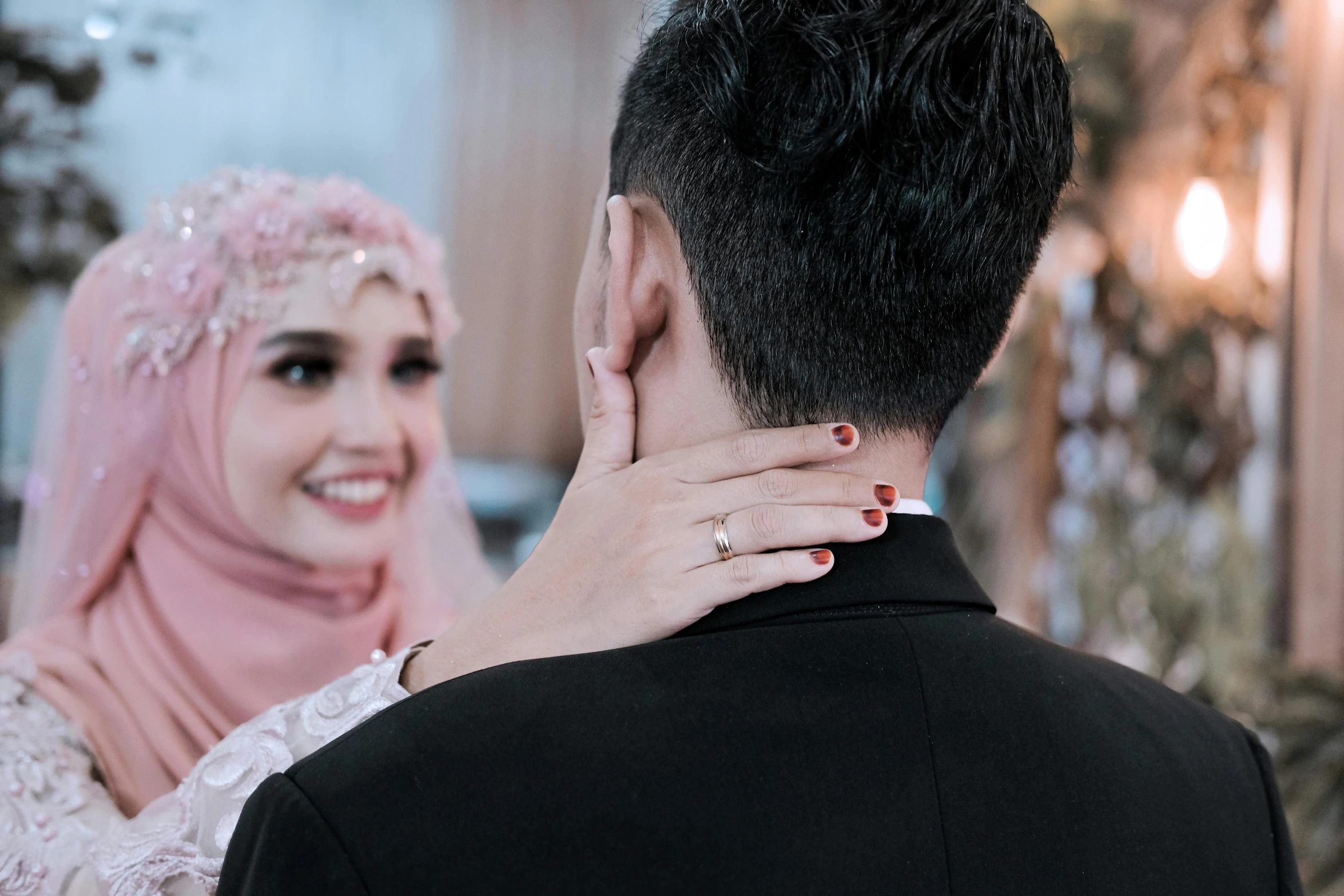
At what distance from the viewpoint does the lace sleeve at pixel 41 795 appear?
106 cm

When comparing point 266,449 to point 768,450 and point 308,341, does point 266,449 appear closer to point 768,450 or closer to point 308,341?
point 308,341

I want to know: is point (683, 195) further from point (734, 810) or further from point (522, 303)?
point (522, 303)

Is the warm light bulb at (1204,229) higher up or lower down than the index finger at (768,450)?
higher up

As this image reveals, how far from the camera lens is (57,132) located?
2670 millimetres

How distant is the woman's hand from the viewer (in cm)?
75

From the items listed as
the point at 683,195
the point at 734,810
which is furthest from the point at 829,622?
the point at 683,195

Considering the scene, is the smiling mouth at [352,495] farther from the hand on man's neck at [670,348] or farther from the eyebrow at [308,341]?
the hand on man's neck at [670,348]

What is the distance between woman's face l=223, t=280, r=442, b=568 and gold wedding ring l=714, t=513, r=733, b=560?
31.0 inches

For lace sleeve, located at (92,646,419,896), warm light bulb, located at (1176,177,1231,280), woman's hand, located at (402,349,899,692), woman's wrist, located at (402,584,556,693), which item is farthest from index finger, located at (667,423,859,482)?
warm light bulb, located at (1176,177,1231,280)

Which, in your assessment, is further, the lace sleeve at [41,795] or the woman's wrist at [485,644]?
the lace sleeve at [41,795]

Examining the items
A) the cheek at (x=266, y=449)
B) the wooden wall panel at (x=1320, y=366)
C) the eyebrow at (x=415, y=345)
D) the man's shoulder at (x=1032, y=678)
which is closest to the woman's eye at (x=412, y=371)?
the eyebrow at (x=415, y=345)

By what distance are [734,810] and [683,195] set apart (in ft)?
1.44

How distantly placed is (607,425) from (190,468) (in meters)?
0.85

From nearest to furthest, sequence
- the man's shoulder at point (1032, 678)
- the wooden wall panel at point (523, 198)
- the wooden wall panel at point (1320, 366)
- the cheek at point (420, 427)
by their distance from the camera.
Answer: the man's shoulder at point (1032, 678) → the cheek at point (420, 427) → the wooden wall panel at point (1320, 366) → the wooden wall panel at point (523, 198)
